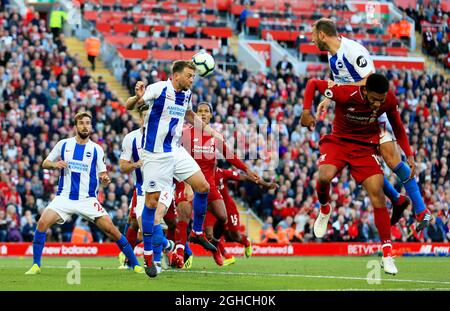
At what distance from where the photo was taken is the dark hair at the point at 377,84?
13711mm

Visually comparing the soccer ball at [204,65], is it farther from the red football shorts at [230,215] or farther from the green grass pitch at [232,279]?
the red football shorts at [230,215]

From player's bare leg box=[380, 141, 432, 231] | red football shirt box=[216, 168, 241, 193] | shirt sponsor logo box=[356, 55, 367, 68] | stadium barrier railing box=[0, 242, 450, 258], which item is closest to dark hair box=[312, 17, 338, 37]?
shirt sponsor logo box=[356, 55, 367, 68]

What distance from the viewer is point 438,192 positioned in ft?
108

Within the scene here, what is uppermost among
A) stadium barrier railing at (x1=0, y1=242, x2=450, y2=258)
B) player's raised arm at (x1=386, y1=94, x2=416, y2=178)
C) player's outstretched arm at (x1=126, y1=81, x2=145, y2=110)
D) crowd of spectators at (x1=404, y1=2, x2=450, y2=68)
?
player's outstretched arm at (x1=126, y1=81, x2=145, y2=110)

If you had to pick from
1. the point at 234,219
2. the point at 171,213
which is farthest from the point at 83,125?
the point at 234,219

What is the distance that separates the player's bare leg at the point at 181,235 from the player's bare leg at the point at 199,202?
19 cm

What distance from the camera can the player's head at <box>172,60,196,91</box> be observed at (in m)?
15.0

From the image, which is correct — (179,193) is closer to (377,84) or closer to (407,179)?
(407,179)

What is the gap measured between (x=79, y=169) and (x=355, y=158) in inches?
173

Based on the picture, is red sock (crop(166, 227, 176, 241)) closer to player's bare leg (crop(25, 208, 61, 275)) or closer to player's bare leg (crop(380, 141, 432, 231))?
player's bare leg (crop(25, 208, 61, 275))

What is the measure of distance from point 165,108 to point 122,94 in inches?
810

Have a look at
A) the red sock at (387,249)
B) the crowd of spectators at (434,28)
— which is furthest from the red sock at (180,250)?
the crowd of spectators at (434,28)

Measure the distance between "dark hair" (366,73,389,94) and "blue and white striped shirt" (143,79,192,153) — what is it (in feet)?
9.34
